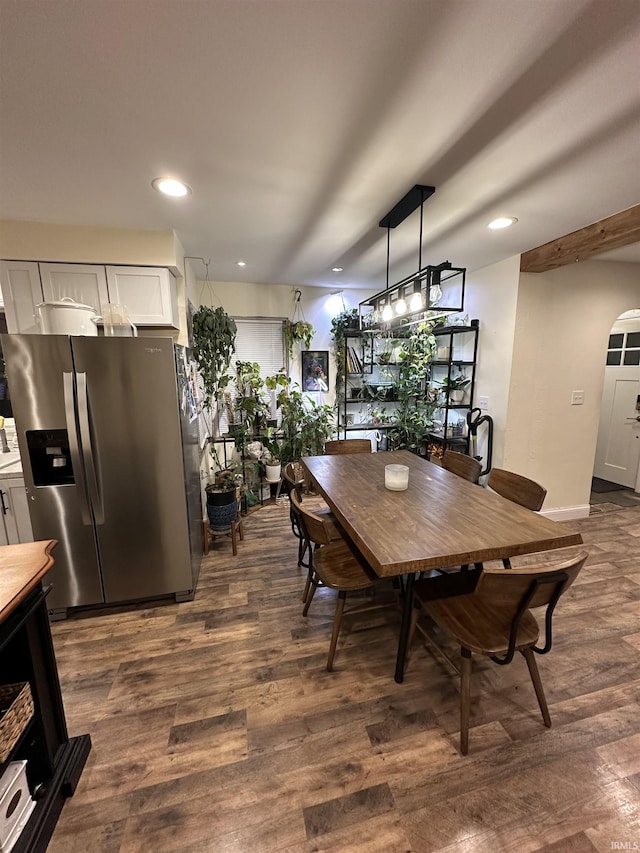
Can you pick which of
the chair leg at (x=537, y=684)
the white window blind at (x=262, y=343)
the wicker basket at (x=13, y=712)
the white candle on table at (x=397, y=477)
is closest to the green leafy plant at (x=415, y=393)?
the white window blind at (x=262, y=343)

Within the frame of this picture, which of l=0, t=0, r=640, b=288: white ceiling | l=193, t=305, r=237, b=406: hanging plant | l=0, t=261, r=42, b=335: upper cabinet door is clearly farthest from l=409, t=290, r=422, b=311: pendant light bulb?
l=0, t=261, r=42, b=335: upper cabinet door

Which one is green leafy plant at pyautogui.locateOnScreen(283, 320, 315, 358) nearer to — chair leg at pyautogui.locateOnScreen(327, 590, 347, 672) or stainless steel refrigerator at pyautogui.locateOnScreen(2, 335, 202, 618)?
stainless steel refrigerator at pyautogui.locateOnScreen(2, 335, 202, 618)

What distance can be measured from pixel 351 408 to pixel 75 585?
339cm

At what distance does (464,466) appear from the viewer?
8.84ft

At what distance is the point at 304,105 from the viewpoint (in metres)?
1.36

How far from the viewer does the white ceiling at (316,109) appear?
3.36ft

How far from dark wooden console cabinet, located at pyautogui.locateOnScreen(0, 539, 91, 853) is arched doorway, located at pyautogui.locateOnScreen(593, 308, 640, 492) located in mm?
5766

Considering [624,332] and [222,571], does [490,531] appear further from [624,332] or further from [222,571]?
[624,332]

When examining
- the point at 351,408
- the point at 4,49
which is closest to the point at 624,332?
the point at 351,408

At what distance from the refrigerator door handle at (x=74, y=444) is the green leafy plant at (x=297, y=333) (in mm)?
2667

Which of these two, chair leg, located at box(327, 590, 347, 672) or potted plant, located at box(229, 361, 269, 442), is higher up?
potted plant, located at box(229, 361, 269, 442)

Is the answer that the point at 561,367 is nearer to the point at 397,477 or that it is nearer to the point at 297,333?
the point at 397,477

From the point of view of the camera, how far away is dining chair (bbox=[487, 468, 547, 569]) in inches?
80.8

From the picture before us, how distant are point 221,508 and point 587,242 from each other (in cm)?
358
